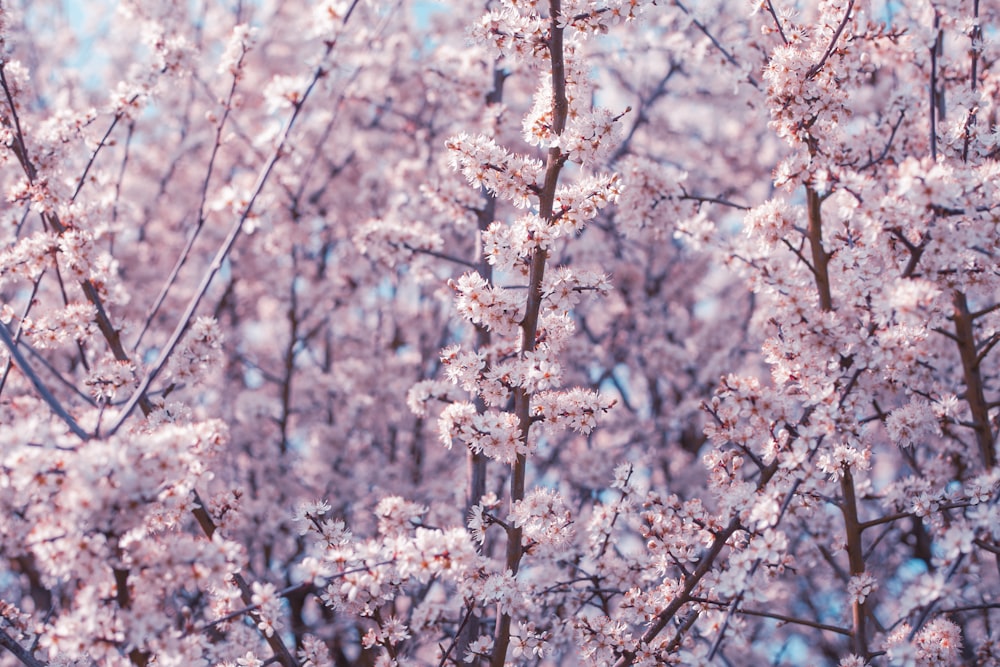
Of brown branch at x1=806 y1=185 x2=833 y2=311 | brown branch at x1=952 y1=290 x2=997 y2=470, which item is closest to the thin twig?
brown branch at x1=806 y1=185 x2=833 y2=311

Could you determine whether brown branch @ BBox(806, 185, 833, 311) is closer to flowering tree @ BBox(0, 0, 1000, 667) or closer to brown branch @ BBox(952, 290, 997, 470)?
flowering tree @ BBox(0, 0, 1000, 667)

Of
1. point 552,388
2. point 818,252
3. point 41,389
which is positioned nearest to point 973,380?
point 818,252

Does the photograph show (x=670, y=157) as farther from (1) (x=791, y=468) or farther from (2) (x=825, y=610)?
(1) (x=791, y=468)

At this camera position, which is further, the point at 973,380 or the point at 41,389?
the point at 973,380

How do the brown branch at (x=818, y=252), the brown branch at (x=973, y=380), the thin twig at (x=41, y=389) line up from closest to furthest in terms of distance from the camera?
the thin twig at (x=41, y=389)
the brown branch at (x=818, y=252)
the brown branch at (x=973, y=380)

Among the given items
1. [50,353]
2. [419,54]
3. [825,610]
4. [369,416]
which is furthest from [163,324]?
[825,610]

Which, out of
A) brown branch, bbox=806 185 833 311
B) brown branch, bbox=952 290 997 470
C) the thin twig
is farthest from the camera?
brown branch, bbox=952 290 997 470

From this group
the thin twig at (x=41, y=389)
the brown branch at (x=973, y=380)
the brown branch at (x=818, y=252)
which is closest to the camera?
the thin twig at (x=41, y=389)

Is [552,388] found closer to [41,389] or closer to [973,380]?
[973,380]

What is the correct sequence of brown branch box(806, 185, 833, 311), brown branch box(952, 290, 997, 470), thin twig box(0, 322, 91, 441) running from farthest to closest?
brown branch box(952, 290, 997, 470), brown branch box(806, 185, 833, 311), thin twig box(0, 322, 91, 441)

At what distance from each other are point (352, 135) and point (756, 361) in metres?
5.87

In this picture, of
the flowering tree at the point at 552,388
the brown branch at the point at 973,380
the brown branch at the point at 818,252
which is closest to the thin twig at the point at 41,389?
the flowering tree at the point at 552,388

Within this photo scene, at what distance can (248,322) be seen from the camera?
11.5 m

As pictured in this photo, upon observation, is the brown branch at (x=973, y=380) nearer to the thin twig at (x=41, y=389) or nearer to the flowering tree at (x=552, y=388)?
the flowering tree at (x=552, y=388)
